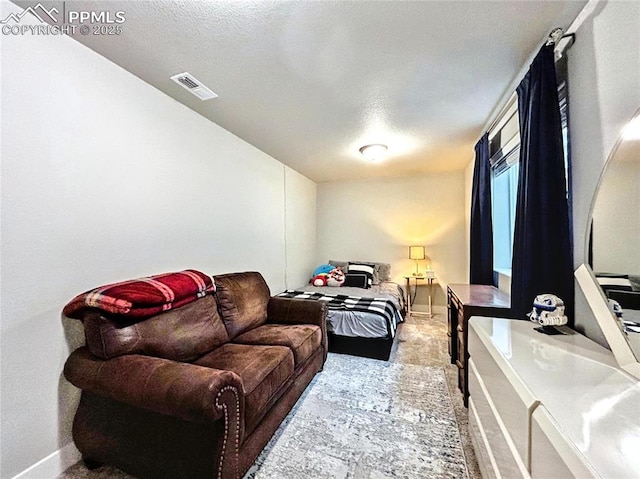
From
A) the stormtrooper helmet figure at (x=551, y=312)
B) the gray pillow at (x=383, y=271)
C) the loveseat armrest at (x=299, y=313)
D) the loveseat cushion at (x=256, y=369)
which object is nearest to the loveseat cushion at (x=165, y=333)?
the loveseat cushion at (x=256, y=369)

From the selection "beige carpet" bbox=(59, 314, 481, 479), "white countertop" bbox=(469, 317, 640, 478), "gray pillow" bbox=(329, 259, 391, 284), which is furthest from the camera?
"gray pillow" bbox=(329, 259, 391, 284)

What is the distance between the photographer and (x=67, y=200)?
1585 millimetres

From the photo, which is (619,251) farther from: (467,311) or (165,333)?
(165,333)

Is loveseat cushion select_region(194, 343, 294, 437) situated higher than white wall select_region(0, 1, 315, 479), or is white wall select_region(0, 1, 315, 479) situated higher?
white wall select_region(0, 1, 315, 479)

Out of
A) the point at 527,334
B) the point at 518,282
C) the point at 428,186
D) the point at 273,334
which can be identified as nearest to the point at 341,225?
the point at 428,186

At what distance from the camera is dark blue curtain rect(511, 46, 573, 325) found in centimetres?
151

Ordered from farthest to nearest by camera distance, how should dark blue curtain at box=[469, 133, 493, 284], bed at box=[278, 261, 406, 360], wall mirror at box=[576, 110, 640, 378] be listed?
dark blue curtain at box=[469, 133, 493, 284], bed at box=[278, 261, 406, 360], wall mirror at box=[576, 110, 640, 378]

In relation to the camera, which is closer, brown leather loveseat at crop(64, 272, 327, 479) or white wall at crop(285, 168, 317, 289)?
brown leather loveseat at crop(64, 272, 327, 479)

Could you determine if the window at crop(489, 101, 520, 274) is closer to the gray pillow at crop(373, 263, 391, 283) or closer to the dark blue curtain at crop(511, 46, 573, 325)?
the dark blue curtain at crop(511, 46, 573, 325)

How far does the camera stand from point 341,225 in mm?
5328

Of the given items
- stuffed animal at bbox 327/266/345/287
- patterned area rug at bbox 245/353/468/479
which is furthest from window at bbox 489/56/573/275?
stuffed animal at bbox 327/266/345/287

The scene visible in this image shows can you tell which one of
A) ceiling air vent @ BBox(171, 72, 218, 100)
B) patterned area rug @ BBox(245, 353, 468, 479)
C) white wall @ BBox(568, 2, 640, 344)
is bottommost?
patterned area rug @ BBox(245, 353, 468, 479)

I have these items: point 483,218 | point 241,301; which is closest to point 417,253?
point 483,218

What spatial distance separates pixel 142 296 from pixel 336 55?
1907 millimetres
